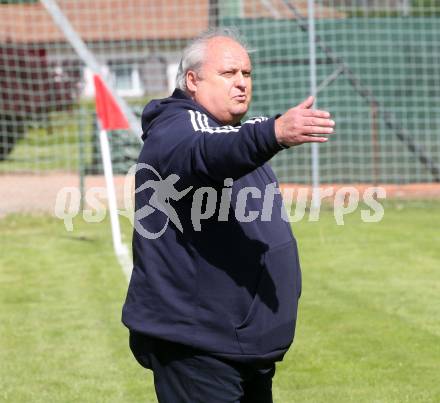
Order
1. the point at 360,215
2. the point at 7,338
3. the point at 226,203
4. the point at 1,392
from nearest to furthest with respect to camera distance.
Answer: the point at 226,203 → the point at 1,392 → the point at 7,338 → the point at 360,215

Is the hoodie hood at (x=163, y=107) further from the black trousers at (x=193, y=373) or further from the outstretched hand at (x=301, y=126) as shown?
the black trousers at (x=193, y=373)

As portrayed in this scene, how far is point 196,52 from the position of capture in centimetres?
358

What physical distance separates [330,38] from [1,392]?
10.8m

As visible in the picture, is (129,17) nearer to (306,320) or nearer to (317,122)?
(306,320)

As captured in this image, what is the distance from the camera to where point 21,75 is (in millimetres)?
18812

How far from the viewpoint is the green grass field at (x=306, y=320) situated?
6.12m

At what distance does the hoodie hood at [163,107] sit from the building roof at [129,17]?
13.1 meters

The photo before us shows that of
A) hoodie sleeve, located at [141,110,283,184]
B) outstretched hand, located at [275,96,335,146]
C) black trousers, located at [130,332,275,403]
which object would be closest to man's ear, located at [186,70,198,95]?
hoodie sleeve, located at [141,110,283,184]

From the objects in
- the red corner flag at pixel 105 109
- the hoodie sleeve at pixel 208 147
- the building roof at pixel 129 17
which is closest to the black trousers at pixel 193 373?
the hoodie sleeve at pixel 208 147

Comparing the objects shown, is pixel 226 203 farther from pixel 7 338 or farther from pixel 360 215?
pixel 360 215

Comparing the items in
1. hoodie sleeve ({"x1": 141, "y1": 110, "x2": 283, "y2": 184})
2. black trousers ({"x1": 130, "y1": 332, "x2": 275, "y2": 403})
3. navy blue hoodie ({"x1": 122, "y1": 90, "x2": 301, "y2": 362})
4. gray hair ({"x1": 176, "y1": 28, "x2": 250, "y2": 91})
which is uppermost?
gray hair ({"x1": 176, "y1": 28, "x2": 250, "y2": 91})

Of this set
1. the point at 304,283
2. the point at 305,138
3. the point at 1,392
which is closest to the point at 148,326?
the point at 305,138

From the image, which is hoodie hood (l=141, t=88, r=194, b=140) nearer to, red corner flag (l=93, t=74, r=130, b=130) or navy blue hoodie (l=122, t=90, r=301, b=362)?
navy blue hoodie (l=122, t=90, r=301, b=362)

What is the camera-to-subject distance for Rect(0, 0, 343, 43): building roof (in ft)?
63.9
